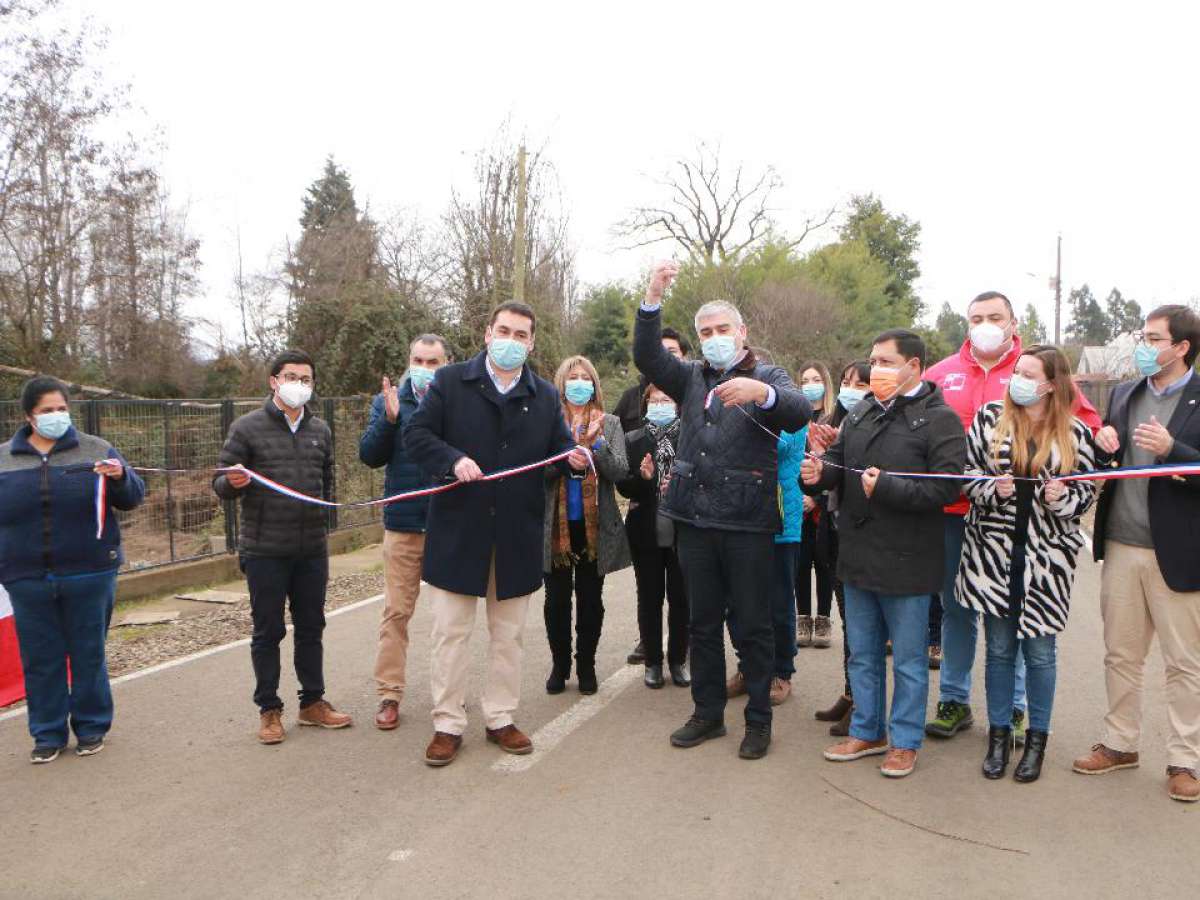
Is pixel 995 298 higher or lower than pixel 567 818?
higher

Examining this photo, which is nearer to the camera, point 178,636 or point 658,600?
point 658,600

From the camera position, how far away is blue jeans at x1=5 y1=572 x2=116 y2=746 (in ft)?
16.1

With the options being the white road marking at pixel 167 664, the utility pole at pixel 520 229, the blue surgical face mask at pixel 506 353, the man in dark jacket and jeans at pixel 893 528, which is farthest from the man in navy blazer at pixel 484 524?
the utility pole at pixel 520 229

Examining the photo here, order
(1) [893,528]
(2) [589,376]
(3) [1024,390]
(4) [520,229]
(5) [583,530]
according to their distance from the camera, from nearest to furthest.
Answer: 1. (3) [1024,390]
2. (1) [893,528]
3. (5) [583,530]
4. (2) [589,376]
5. (4) [520,229]

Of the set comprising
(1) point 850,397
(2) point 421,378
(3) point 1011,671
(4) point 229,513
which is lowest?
(3) point 1011,671

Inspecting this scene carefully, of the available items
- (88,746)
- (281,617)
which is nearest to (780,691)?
(281,617)

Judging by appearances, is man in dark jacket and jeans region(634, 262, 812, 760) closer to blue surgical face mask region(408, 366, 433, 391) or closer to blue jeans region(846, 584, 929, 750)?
blue jeans region(846, 584, 929, 750)

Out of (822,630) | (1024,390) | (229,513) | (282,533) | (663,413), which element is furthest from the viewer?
(229,513)

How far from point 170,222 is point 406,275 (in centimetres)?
641

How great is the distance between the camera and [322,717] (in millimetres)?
5324

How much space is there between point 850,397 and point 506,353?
2.65 meters

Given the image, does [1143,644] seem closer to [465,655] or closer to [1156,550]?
[1156,550]

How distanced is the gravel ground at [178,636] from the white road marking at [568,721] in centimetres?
323

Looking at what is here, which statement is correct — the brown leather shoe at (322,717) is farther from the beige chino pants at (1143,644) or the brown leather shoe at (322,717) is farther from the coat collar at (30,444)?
the beige chino pants at (1143,644)
